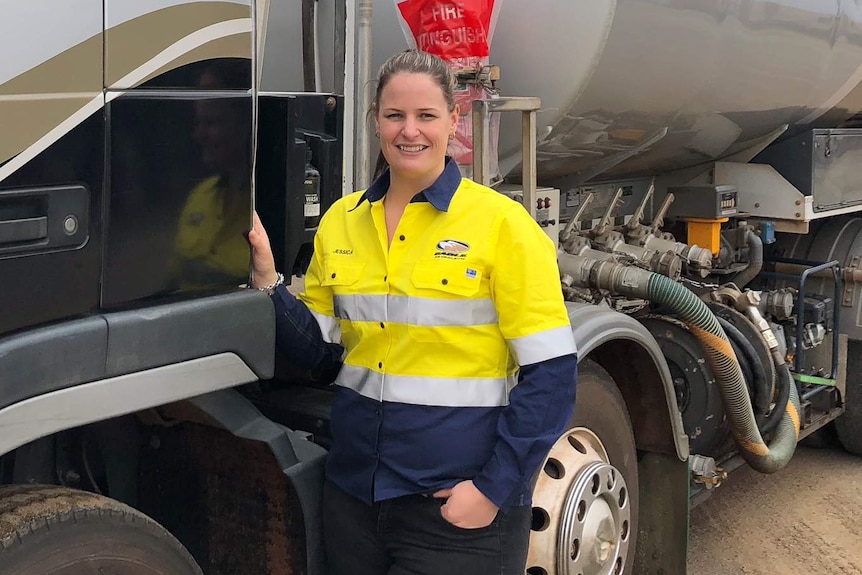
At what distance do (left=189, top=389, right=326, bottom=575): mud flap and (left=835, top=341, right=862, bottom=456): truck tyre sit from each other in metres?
4.20

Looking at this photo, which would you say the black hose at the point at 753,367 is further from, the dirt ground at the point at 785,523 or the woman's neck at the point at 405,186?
the woman's neck at the point at 405,186

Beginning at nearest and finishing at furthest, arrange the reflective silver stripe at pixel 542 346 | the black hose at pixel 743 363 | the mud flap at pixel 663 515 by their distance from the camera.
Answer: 1. the reflective silver stripe at pixel 542 346
2. the mud flap at pixel 663 515
3. the black hose at pixel 743 363

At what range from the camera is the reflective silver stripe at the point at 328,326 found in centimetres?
237

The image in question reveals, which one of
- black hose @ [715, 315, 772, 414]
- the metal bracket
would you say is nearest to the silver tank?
the metal bracket

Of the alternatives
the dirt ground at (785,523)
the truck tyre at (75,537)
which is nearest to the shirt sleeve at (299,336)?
the truck tyre at (75,537)

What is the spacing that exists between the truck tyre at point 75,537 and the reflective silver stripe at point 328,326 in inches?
23.5

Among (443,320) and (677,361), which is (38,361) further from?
(677,361)

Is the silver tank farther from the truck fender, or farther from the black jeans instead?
the black jeans

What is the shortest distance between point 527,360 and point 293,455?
63 centimetres

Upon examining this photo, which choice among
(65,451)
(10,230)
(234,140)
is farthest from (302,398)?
(10,230)

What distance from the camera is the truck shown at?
1786 millimetres

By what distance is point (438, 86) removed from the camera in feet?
6.94

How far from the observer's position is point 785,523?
16.1 ft

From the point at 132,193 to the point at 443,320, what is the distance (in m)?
0.69
